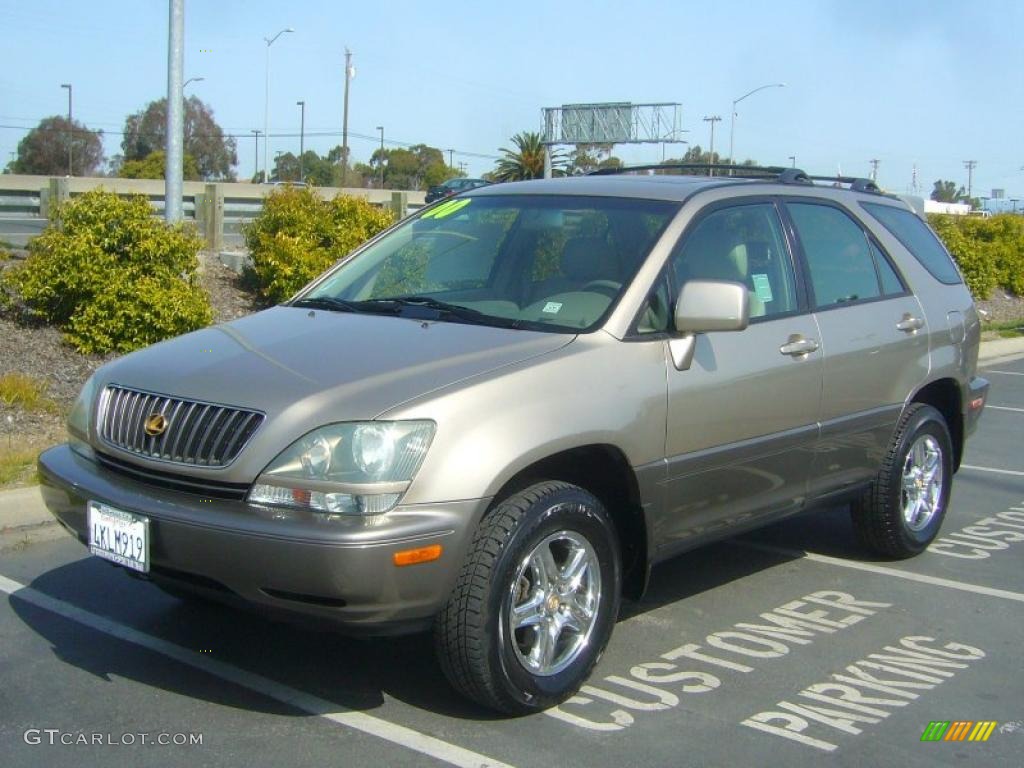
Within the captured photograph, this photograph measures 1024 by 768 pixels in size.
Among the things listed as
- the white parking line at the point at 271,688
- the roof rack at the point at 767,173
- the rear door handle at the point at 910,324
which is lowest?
the white parking line at the point at 271,688

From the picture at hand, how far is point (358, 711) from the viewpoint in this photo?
4305 mm

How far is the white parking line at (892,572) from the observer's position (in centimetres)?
599

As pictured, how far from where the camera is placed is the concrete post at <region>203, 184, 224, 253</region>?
14.3 meters

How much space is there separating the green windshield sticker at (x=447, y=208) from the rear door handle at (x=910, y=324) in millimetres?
2172

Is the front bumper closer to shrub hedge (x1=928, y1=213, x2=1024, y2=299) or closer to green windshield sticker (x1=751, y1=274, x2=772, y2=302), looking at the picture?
green windshield sticker (x1=751, y1=274, x2=772, y2=302)

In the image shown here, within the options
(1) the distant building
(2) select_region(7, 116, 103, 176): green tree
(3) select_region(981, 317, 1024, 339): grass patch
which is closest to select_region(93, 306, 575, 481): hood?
(3) select_region(981, 317, 1024, 339): grass patch

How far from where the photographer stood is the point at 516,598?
417 centimetres

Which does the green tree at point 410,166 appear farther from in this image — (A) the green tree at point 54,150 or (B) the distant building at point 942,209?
(B) the distant building at point 942,209

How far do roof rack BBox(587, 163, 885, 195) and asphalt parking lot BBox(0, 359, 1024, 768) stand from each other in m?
1.93

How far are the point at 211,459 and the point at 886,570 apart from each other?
148 inches

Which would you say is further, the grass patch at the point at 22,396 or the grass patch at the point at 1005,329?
the grass patch at the point at 1005,329

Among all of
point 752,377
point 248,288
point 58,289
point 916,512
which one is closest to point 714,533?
point 752,377

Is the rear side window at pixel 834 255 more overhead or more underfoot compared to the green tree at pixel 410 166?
more underfoot

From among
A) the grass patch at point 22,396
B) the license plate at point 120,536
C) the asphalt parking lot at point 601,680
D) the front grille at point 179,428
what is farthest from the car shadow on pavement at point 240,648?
the grass patch at point 22,396
